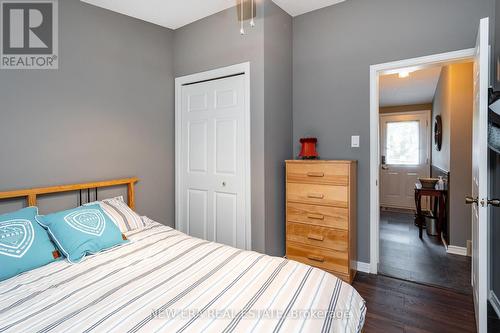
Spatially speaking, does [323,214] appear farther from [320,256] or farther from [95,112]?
[95,112]

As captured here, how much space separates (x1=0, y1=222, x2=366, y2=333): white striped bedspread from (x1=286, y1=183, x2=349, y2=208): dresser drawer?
107cm

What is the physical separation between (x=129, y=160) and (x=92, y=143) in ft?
1.28

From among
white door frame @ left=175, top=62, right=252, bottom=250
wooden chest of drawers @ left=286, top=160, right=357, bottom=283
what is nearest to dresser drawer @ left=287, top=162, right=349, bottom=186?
wooden chest of drawers @ left=286, top=160, right=357, bottom=283

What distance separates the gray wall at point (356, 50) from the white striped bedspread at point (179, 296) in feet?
5.45

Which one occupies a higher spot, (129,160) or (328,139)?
(328,139)

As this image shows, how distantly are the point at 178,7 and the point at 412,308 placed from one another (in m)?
3.40

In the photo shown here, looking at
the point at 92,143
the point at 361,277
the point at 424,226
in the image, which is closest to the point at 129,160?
the point at 92,143

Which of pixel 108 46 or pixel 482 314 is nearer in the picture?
pixel 482 314

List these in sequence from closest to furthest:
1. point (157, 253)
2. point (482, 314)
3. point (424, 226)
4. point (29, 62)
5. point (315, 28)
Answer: point (482, 314) < point (157, 253) < point (29, 62) < point (315, 28) < point (424, 226)

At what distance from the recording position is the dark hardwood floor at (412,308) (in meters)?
1.89

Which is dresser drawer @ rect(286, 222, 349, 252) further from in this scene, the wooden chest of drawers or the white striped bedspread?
the white striped bedspread

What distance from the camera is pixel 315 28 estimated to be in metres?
2.91

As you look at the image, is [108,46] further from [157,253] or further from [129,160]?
[157,253]

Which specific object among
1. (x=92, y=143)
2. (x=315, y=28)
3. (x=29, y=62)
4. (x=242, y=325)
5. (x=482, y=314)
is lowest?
(x=482, y=314)
